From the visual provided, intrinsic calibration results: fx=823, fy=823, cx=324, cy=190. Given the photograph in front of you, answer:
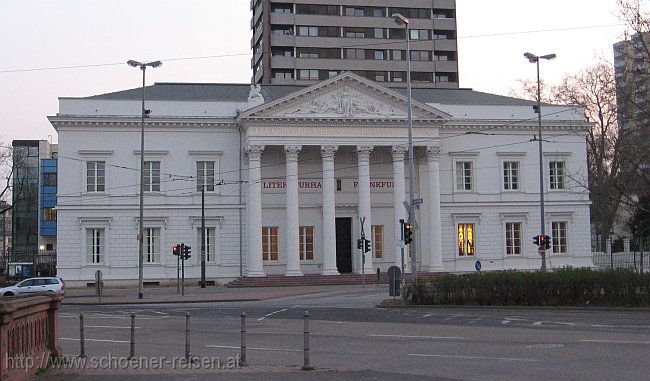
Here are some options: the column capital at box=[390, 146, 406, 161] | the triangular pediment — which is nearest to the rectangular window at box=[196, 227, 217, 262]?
the triangular pediment

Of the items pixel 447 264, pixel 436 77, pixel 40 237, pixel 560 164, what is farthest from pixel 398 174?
pixel 40 237

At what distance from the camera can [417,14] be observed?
94750 millimetres

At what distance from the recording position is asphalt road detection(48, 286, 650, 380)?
44.0 feet

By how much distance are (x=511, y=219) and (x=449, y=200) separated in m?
4.85

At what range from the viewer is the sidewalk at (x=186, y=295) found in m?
41.0

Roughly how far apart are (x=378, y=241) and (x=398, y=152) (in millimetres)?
6452

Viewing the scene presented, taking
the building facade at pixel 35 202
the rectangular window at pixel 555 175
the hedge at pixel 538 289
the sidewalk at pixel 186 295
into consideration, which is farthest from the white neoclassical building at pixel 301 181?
the building facade at pixel 35 202

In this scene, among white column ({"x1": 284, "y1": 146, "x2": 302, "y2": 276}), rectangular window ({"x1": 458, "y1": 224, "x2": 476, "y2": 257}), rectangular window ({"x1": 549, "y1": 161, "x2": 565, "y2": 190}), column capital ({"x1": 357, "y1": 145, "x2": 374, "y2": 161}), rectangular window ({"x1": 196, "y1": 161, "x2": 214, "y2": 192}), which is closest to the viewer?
white column ({"x1": 284, "y1": 146, "x2": 302, "y2": 276})

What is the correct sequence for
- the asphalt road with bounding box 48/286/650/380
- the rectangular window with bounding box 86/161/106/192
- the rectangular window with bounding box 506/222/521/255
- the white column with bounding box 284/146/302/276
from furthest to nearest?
the rectangular window with bounding box 506/222/521/255 → the rectangular window with bounding box 86/161/106/192 → the white column with bounding box 284/146/302/276 → the asphalt road with bounding box 48/286/650/380

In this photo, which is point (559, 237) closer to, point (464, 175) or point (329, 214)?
point (464, 175)

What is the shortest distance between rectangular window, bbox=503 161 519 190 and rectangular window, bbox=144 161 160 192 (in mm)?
24331

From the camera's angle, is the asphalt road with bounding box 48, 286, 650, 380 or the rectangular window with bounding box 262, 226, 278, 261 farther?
the rectangular window with bounding box 262, 226, 278, 261

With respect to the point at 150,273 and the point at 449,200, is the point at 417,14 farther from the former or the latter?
the point at 150,273

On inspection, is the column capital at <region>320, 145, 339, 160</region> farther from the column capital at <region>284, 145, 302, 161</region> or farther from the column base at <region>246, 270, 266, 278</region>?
the column base at <region>246, 270, 266, 278</region>
